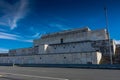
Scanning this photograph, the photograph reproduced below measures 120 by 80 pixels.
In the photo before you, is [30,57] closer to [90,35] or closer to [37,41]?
[37,41]

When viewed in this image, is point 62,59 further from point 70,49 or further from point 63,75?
point 63,75

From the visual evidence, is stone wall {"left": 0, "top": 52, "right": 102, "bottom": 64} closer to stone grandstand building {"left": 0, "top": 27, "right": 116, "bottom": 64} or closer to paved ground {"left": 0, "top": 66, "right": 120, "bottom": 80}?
stone grandstand building {"left": 0, "top": 27, "right": 116, "bottom": 64}

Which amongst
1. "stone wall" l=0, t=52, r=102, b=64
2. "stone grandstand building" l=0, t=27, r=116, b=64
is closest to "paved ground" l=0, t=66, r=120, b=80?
"stone wall" l=0, t=52, r=102, b=64

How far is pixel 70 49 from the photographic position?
50375mm

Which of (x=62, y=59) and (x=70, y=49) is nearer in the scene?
(x=62, y=59)

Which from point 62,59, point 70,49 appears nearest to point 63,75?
point 62,59

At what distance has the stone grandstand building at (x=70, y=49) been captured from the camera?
142 feet

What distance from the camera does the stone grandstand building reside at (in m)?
43.2

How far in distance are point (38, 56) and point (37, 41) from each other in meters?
13.6

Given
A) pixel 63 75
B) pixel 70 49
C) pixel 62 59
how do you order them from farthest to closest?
pixel 70 49
pixel 62 59
pixel 63 75

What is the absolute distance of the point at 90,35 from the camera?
50.0 meters

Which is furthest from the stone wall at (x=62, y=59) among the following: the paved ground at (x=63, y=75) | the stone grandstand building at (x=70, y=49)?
the paved ground at (x=63, y=75)

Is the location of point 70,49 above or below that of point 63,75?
above

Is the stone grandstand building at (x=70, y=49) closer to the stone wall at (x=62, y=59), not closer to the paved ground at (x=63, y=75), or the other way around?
the stone wall at (x=62, y=59)
